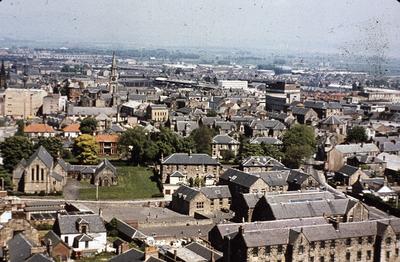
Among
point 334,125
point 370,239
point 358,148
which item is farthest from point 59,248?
point 334,125

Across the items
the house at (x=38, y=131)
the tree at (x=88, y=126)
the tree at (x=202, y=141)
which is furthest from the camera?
the tree at (x=88, y=126)

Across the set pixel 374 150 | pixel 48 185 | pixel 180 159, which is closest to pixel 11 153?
pixel 48 185

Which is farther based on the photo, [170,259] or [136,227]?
[136,227]

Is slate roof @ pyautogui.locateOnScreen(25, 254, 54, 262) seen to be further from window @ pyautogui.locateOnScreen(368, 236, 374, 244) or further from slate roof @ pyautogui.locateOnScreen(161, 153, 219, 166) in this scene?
slate roof @ pyautogui.locateOnScreen(161, 153, 219, 166)

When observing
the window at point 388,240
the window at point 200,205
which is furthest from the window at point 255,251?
the window at point 200,205

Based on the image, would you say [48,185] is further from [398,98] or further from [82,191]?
[398,98]

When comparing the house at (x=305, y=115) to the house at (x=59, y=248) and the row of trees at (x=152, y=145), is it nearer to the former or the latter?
the row of trees at (x=152, y=145)

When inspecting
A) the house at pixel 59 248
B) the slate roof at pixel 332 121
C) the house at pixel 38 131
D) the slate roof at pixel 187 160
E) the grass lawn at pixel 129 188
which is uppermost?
the slate roof at pixel 332 121
